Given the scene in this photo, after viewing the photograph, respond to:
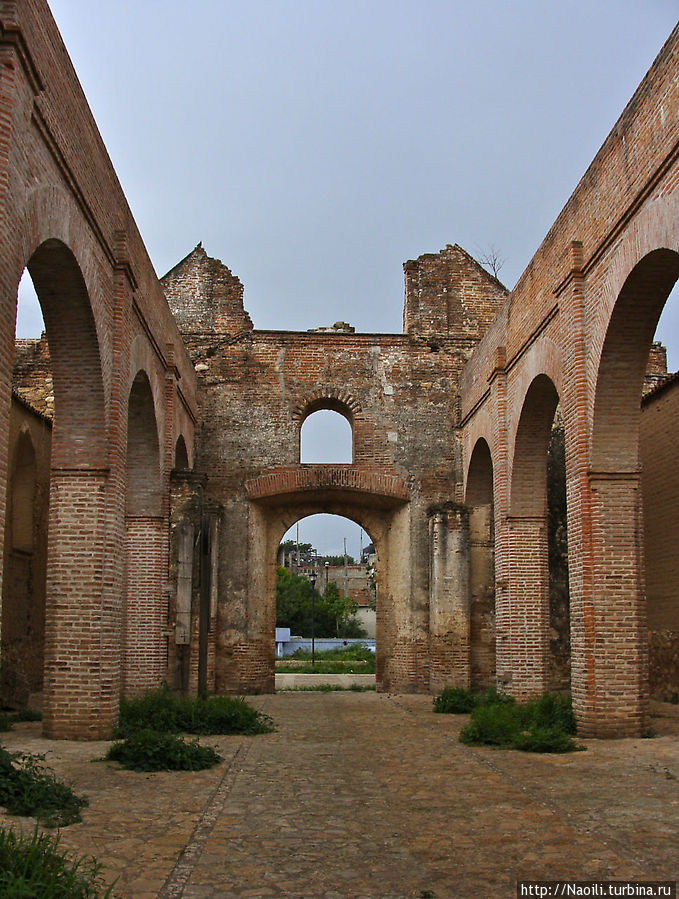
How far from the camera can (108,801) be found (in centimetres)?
618

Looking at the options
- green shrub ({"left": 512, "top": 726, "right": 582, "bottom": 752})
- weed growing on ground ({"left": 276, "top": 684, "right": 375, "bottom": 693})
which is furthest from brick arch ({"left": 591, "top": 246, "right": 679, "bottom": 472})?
weed growing on ground ({"left": 276, "top": 684, "right": 375, "bottom": 693})

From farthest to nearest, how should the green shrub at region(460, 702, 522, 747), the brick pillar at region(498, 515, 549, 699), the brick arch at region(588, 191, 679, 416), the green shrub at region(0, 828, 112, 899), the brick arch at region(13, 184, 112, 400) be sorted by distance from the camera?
the brick pillar at region(498, 515, 549, 699), the green shrub at region(460, 702, 522, 747), the brick arch at region(588, 191, 679, 416), the brick arch at region(13, 184, 112, 400), the green shrub at region(0, 828, 112, 899)

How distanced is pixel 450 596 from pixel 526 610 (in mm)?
3354

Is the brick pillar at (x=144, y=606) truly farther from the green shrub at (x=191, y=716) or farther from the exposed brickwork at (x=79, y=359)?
the exposed brickwork at (x=79, y=359)

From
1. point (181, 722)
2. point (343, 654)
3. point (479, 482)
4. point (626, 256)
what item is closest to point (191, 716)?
point (181, 722)

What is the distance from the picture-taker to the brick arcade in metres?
8.55

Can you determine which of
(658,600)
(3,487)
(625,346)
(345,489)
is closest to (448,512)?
(345,489)

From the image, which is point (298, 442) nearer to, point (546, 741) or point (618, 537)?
point (618, 537)

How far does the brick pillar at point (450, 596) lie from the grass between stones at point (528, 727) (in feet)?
15.7

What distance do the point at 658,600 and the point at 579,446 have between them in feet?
18.3

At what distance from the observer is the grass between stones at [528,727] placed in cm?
882

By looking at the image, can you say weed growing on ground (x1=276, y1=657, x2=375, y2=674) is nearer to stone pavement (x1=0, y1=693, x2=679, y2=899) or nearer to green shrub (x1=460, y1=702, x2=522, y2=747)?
green shrub (x1=460, y1=702, x2=522, y2=747)

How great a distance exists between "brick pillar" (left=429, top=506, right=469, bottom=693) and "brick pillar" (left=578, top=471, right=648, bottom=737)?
662 centimetres

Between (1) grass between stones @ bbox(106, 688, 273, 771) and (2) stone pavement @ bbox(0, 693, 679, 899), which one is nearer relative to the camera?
(2) stone pavement @ bbox(0, 693, 679, 899)
